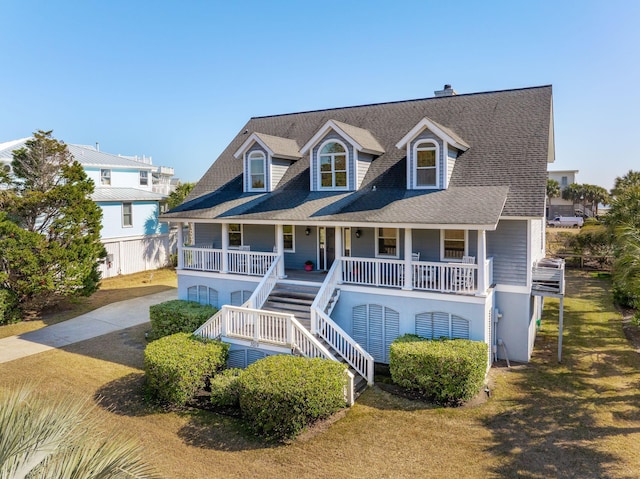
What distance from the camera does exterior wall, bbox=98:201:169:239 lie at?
28984 millimetres

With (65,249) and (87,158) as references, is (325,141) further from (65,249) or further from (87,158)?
(87,158)

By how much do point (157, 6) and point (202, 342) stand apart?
14924mm

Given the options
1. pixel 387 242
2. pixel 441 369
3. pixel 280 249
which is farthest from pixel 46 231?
pixel 441 369

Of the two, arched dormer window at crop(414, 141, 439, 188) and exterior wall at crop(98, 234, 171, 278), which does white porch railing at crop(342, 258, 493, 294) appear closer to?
arched dormer window at crop(414, 141, 439, 188)

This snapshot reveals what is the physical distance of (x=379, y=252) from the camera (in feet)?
53.7

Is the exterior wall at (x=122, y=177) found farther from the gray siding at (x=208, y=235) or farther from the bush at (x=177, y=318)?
the bush at (x=177, y=318)

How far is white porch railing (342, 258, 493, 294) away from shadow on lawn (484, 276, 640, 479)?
3.13 m

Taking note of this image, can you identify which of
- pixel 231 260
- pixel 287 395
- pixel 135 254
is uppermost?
pixel 231 260

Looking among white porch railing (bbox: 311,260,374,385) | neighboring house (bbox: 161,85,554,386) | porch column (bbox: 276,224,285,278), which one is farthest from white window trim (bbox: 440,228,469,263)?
porch column (bbox: 276,224,285,278)

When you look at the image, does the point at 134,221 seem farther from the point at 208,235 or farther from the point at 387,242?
the point at 387,242

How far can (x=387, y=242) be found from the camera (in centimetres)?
1630

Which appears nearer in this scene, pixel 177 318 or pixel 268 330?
pixel 268 330

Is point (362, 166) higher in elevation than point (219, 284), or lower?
higher

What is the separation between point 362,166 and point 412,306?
6.20 m
